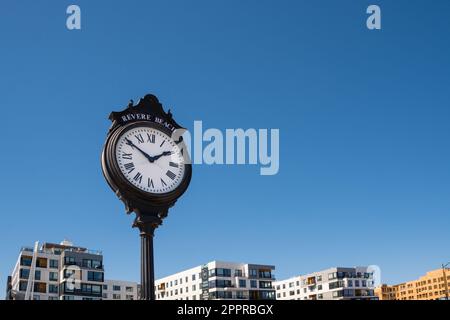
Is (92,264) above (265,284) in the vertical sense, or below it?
above

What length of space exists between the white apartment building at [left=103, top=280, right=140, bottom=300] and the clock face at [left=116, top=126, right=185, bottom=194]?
79916 mm

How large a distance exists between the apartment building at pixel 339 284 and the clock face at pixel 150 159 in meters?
91.7

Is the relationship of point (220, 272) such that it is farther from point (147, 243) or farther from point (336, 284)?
point (147, 243)

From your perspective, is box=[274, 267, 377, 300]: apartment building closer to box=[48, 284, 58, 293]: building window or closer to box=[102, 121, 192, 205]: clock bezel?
box=[48, 284, 58, 293]: building window

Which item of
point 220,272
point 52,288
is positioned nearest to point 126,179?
point 52,288

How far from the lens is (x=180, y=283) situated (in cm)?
9394

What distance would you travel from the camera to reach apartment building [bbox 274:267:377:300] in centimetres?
9938

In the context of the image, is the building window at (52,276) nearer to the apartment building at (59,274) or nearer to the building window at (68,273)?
the apartment building at (59,274)

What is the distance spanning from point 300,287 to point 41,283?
57.1 meters

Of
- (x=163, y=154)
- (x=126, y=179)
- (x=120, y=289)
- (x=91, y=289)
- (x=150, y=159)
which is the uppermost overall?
(x=163, y=154)

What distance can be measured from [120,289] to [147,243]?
3285 inches

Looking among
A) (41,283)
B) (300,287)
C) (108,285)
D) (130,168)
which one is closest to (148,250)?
(130,168)

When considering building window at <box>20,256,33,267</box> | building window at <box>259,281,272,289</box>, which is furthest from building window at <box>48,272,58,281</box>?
building window at <box>259,281,272,289</box>

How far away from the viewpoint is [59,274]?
69.5m
